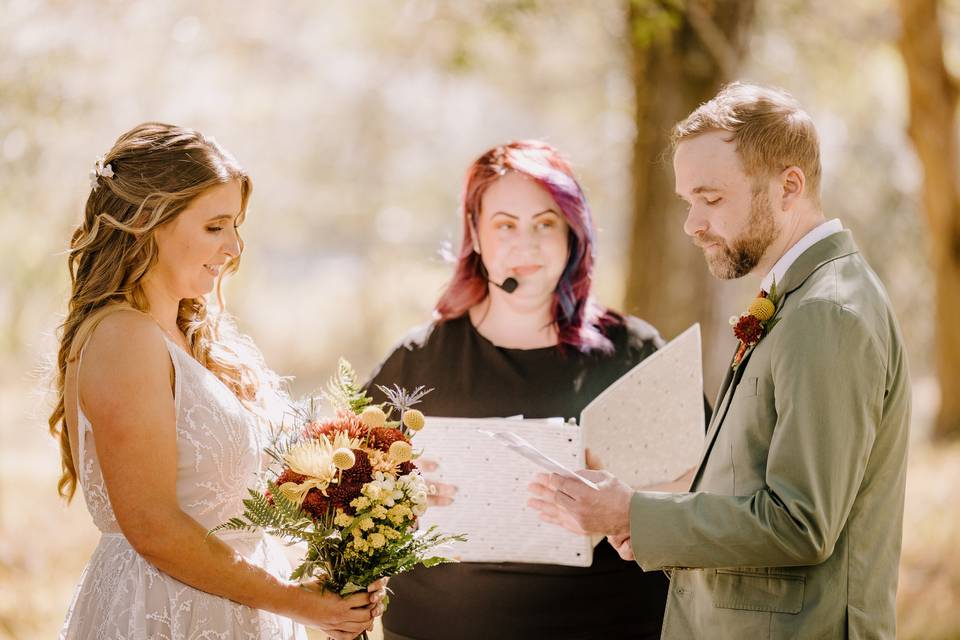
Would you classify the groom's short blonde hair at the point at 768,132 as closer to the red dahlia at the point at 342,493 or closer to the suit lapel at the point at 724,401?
the suit lapel at the point at 724,401

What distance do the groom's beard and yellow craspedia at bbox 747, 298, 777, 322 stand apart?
0.35ft

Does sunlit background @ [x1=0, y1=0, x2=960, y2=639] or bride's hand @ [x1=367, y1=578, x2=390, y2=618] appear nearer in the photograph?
bride's hand @ [x1=367, y1=578, x2=390, y2=618]

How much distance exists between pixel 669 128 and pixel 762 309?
3545 millimetres

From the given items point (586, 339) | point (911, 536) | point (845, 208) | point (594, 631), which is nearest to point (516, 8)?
point (586, 339)

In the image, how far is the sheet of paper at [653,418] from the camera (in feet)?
9.69

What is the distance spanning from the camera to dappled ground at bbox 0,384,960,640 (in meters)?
6.11

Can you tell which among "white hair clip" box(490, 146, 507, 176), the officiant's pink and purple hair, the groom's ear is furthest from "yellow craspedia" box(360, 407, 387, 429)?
"white hair clip" box(490, 146, 507, 176)

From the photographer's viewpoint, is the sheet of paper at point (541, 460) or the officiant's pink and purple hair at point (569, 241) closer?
the sheet of paper at point (541, 460)

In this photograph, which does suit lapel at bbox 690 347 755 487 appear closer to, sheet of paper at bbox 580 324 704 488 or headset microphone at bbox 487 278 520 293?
sheet of paper at bbox 580 324 704 488

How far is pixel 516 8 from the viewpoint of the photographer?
576 cm

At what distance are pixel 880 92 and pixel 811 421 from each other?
12713 mm

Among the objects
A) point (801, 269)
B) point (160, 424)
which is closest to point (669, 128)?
point (801, 269)

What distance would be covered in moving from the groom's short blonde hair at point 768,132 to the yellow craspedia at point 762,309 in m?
0.30

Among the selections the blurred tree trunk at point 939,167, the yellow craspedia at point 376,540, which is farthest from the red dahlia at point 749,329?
the blurred tree trunk at point 939,167
